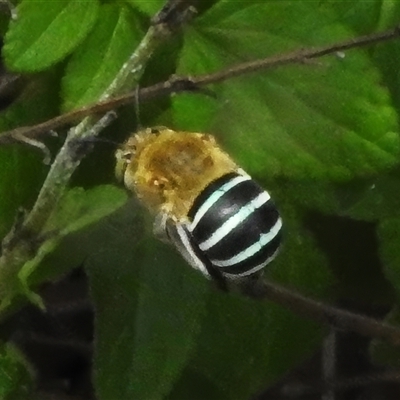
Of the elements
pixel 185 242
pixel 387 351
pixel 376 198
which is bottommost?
pixel 387 351

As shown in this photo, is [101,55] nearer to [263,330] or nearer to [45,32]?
[45,32]

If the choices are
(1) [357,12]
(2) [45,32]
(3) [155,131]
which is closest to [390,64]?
(1) [357,12]

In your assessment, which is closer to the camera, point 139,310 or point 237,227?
point 237,227

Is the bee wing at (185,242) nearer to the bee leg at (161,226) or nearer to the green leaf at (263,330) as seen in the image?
the bee leg at (161,226)

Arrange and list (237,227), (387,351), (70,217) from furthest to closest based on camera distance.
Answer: (387,351), (70,217), (237,227)

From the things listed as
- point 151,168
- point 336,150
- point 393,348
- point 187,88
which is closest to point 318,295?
point 393,348

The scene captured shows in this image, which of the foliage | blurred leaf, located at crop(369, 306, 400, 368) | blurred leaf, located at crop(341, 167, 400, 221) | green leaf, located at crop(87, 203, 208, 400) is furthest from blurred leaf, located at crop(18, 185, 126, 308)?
blurred leaf, located at crop(369, 306, 400, 368)

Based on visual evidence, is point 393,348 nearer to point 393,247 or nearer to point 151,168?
point 393,247
